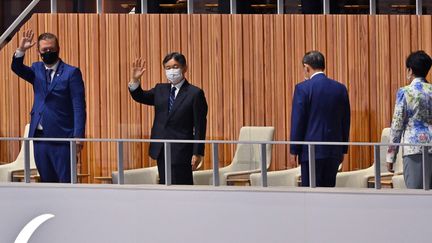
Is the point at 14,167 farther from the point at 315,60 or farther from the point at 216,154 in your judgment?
the point at 315,60

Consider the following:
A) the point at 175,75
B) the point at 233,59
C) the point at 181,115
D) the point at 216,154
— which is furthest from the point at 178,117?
the point at 233,59

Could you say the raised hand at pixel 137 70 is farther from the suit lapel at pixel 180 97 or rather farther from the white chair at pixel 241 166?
the white chair at pixel 241 166

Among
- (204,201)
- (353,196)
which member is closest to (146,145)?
(204,201)

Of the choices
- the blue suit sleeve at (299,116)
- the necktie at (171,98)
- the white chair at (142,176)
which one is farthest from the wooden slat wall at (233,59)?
the blue suit sleeve at (299,116)

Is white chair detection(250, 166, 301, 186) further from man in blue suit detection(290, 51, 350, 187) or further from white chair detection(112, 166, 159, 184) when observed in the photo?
white chair detection(112, 166, 159, 184)

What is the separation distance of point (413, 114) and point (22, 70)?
10.6 feet

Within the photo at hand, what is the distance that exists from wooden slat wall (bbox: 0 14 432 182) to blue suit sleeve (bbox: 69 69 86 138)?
4.12ft

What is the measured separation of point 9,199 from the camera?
1359cm

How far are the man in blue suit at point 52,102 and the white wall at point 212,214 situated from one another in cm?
22

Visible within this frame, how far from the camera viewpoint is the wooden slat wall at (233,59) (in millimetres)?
14531

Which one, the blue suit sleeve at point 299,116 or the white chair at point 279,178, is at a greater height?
the blue suit sleeve at point 299,116

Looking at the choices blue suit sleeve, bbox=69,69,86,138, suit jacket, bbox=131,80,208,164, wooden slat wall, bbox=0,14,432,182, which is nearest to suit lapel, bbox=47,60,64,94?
blue suit sleeve, bbox=69,69,86,138

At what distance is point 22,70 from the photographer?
13.7 meters

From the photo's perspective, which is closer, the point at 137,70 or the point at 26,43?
the point at 137,70
